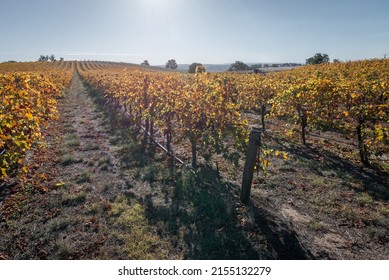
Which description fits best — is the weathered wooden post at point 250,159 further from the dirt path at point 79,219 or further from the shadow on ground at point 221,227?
the dirt path at point 79,219

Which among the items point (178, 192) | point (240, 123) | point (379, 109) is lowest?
point (178, 192)

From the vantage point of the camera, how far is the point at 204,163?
9320 millimetres

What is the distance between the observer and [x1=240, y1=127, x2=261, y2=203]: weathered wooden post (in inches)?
244

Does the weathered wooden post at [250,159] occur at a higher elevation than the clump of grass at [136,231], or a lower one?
higher

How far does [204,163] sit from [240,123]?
2297mm

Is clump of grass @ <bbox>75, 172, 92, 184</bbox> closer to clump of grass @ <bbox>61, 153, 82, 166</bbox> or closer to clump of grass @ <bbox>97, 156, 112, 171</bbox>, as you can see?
clump of grass @ <bbox>97, 156, 112, 171</bbox>

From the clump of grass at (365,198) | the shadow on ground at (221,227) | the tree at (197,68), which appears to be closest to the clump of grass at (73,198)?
the shadow on ground at (221,227)

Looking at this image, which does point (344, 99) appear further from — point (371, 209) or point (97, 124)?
point (97, 124)

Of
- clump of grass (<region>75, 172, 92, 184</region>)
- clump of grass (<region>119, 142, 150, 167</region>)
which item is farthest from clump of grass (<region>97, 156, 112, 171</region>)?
clump of grass (<region>75, 172, 92, 184</region>)

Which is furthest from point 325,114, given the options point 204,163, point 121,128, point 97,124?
point 97,124

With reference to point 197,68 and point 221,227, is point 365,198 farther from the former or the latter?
point 197,68

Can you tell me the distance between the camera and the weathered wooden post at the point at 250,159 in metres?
6.20

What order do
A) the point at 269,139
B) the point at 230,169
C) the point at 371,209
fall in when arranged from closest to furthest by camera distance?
the point at 371,209
the point at 230,169
the point at 269,139

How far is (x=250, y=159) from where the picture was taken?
6.39 m
